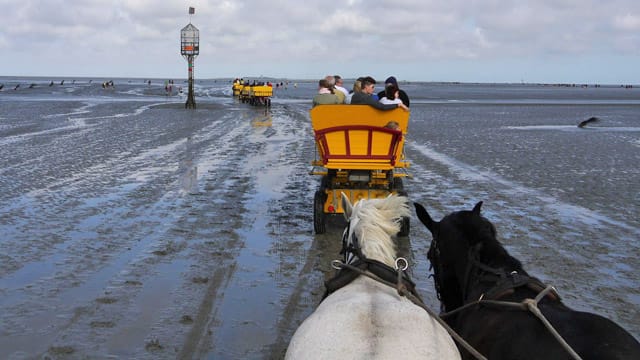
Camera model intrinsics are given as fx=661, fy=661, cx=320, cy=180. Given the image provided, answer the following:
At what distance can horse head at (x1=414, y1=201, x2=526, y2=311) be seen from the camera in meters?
3.87

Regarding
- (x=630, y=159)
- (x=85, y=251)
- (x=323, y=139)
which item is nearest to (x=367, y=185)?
(x=323, y=139)

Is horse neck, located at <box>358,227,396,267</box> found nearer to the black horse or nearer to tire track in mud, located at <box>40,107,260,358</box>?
the black horse

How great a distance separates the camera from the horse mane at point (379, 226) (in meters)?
3.79

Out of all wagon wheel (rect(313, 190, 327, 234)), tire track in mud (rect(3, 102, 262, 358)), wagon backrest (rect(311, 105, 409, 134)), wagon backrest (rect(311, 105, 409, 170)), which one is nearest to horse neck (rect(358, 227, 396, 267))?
tire track in mud (rect(3, 102, 262, 358))

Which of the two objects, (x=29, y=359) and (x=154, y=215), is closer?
(x=29, y=359)

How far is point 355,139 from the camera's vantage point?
924 cm

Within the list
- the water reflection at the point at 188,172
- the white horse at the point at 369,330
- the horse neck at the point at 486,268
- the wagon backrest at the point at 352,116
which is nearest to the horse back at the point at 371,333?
the white horse at the point at 369,330

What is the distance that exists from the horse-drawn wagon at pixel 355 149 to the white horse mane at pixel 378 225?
4886mm

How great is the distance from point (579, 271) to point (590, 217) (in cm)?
310

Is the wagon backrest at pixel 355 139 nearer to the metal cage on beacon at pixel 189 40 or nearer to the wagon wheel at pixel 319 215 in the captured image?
the wagon wheel at pixel 319 215

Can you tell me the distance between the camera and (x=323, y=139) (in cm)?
924

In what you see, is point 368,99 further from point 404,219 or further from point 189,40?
point 189,40

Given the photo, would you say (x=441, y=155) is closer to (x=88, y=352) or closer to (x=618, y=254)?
(x=618, y=254)

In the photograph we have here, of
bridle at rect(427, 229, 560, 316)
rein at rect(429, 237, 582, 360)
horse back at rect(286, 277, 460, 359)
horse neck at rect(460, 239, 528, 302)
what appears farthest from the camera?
horse neck at rect(460, 239, 528, 302)
